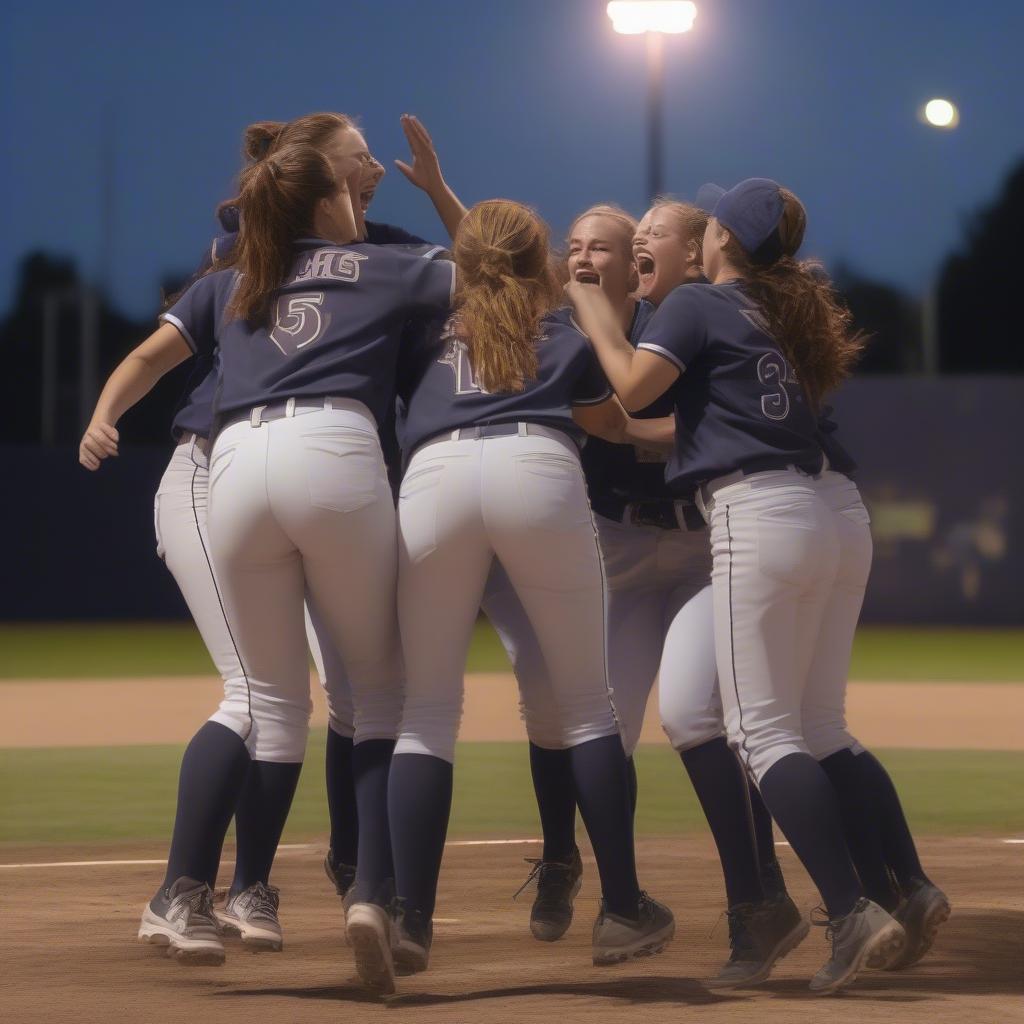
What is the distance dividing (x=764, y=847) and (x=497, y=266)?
1638 mm

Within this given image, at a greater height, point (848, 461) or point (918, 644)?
point (848, 461)

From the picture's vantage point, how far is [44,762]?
905 cm

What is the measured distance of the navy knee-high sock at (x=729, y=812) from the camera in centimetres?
404

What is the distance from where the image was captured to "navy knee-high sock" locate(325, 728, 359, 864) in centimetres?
470

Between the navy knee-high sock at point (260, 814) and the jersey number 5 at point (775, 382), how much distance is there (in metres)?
1.43

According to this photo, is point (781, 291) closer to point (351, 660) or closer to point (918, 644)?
point (351, 660)

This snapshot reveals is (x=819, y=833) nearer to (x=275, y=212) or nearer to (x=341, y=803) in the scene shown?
(x=341, y=803)

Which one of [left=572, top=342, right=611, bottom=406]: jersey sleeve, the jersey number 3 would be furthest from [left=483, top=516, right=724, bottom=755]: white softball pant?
the jersey number 3

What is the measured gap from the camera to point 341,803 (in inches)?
187

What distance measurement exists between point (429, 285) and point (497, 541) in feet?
2.11

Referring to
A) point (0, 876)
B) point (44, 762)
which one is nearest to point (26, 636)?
point (44, 762)

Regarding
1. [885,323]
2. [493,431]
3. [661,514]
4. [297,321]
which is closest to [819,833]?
[661,514]

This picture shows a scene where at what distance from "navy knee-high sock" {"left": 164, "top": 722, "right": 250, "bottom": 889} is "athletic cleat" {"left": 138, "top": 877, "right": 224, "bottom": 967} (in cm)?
3

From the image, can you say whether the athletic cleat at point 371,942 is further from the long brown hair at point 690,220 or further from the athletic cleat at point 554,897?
the long brown hair at point 690,220
